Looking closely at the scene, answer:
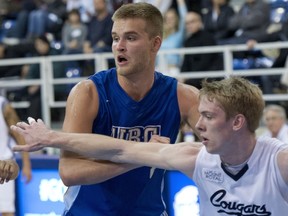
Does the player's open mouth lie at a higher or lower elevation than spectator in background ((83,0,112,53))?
higher

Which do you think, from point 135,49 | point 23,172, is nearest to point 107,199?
point 135,49

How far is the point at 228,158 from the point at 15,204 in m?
5.87

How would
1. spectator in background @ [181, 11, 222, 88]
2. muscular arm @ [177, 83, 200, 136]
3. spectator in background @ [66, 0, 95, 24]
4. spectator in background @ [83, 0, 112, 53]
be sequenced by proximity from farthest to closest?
spectator in background @ [66, 0, 95, 24]
spectator in background @ [83, 0, 112, 53]
spectator in background @ [181, 11, 222, 88]
muscular arm @ [177, 83, 200, 136]

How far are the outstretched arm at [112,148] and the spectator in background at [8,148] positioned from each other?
4505 mm

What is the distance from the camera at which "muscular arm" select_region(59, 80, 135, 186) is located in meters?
4.74

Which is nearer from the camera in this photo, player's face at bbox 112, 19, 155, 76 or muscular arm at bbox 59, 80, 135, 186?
muscular arm at bbox 59, 80, 135, 186

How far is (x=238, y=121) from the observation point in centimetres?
428

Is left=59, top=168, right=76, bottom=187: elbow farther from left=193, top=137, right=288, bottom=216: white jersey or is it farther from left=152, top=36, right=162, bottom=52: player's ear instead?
left=152, top=36, right=162, bottom=52: player's ear

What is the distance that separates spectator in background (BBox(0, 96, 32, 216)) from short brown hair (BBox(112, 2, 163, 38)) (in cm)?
436

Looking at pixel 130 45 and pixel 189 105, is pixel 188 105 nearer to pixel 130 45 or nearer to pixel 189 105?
pixel 189 105

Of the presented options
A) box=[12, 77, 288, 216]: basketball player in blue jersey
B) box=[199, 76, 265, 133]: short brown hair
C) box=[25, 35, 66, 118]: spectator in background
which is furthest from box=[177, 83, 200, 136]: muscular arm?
box=[25, 35, 66, 118]: spectator in background

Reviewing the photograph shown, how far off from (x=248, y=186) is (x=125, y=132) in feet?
3.42

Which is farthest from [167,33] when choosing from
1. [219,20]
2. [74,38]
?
[74,38]

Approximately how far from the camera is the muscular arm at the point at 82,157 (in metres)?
4.74
